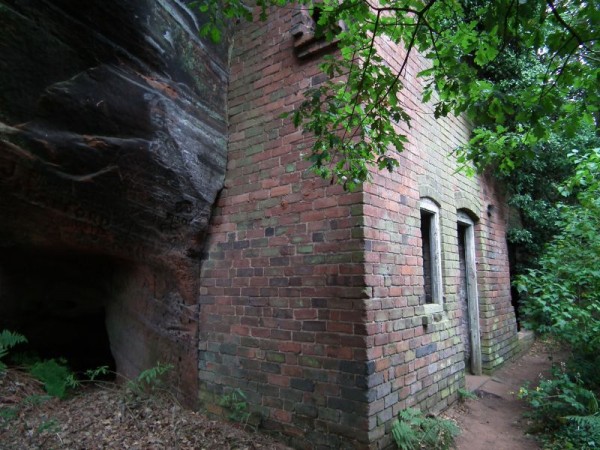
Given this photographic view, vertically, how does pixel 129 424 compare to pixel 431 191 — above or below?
below

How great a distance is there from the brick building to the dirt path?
0.42 metres

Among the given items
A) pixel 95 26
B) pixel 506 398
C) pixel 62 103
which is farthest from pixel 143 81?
pixel 506 398

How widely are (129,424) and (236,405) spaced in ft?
3.34

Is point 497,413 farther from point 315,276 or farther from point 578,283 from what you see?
point 315,276

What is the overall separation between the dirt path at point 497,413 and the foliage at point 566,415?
197mm

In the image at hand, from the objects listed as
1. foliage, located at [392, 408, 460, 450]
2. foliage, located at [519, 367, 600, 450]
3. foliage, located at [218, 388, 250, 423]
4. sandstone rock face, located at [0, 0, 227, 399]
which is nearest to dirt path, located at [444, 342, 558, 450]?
foliage, located at [519, 367, 600, 450]

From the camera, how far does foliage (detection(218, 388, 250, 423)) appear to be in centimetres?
377

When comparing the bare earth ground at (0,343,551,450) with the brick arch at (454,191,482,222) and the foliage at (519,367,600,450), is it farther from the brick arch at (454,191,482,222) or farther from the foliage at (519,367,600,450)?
the brick arch at (454,191,482,222)

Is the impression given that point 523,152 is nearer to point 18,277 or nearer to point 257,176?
point 257,176

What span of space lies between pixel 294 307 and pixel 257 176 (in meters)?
1.43

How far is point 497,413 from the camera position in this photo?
474 centimetres

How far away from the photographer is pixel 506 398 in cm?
518

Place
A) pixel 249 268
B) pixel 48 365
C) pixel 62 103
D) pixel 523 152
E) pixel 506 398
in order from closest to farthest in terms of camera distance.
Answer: pixel 523 152
pixel 62 103
pixel 249 268
pixel 48 365
pixel 506 398

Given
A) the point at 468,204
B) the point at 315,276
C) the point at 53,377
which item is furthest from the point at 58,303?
the point at 468,204
